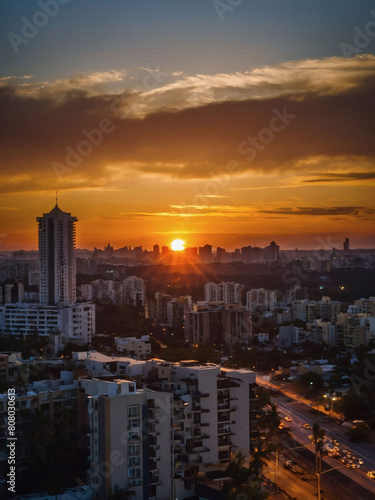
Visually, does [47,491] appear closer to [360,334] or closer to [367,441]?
[367,441]

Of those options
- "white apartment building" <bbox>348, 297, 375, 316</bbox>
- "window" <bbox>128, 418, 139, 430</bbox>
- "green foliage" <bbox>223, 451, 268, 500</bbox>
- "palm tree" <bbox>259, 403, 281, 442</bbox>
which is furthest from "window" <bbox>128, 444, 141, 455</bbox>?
"white apartment building" <bbox>348, 297, 375, 316</bbox>

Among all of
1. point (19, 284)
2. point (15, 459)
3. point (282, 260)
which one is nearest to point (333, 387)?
point (15, 459)

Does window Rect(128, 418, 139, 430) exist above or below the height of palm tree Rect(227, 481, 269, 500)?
above

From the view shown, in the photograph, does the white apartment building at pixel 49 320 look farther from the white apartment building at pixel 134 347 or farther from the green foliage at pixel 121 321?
the green foliage at pixel 121 321

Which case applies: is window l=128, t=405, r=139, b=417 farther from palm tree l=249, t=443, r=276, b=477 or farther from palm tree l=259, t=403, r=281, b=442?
palm tree l=259, t=403, r=281, b=442

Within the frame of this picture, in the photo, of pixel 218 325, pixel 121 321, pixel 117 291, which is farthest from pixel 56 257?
pixel 117 291

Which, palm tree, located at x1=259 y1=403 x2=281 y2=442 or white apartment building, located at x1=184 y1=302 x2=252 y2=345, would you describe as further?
white apartment building, located at x1=184 y1=302 x2=252 y2=345
